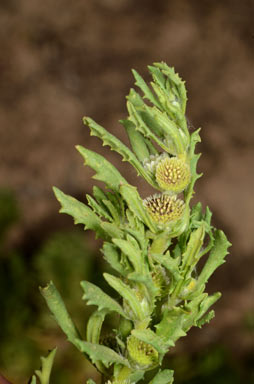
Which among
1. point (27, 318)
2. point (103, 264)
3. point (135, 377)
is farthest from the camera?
point (103, 264)

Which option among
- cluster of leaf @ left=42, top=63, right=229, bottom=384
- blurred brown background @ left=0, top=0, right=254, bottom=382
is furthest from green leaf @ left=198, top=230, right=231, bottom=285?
blurred brown background @ left=0, top=0, right=254, bottom=382

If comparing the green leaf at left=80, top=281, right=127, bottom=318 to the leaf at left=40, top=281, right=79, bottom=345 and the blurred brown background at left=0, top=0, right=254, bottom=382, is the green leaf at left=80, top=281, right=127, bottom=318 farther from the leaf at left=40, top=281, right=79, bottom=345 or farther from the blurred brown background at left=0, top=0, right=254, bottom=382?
the blurred brown background at left=0, top=0, right=254, bottom=382

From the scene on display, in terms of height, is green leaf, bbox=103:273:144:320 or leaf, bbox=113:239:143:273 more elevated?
leaf, bbox=113:239:143:273

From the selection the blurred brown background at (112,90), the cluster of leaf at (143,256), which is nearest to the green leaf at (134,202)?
the cluster of leaf at (143,256)

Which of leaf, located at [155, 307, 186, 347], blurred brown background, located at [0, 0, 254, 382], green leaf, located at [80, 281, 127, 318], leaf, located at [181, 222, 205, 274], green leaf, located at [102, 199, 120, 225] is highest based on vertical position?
blurred brown background, located at [0, 0, 254, 382]

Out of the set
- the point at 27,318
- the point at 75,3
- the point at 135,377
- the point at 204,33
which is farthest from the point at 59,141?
the point at 135,377

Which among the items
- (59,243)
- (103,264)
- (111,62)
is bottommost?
(103,264)

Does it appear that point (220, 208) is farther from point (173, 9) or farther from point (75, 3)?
point (75, 3)
